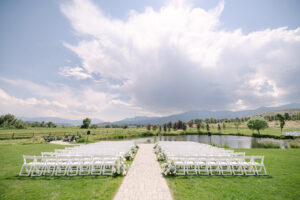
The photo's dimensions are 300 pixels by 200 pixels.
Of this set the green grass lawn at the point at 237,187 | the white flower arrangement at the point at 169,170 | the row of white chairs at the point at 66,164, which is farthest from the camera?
the row of white chairs at the point at 66,164

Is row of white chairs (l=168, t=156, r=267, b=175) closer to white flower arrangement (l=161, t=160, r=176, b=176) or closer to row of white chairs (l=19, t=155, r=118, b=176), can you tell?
white flower arrangement (l=161, t=160, r=176, b=176)

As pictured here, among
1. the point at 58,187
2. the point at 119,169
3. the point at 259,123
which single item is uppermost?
the point at 259,123

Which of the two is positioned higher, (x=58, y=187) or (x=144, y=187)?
(x=144, y=187)

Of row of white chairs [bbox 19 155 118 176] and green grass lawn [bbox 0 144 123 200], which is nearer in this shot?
green grass lawn [bbox 0 144 123 200]

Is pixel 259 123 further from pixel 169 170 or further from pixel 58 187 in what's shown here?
pixel 58 187

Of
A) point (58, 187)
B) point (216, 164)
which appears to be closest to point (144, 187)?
point (58, 187)

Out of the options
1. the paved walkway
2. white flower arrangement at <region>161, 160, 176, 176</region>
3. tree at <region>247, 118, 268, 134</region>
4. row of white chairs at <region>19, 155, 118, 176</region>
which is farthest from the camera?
tree at <region>247, 118, 268, 134</region>

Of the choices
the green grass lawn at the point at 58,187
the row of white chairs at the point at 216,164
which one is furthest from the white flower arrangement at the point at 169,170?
the green grass lawn at the point at 58,187

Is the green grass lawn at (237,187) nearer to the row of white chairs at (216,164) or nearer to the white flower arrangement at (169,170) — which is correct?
the white flower arrangement at (169,170)

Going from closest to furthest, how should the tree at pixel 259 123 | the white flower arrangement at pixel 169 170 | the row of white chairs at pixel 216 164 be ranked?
the white flower arrangement at pixel 169 170, the row of white chairs at pixel 216 164, the tree at pixel 259 123

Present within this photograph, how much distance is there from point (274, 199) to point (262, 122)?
4991cm

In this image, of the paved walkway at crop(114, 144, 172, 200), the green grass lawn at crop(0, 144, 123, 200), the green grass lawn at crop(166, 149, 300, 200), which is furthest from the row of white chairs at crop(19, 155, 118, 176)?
the green grass lawn at crop(166, 149, 300, 200)

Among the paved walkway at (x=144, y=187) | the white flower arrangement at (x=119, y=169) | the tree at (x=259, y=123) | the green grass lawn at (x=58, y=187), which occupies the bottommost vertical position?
the green grass lawn at (x=58, y=187)

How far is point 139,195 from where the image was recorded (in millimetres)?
5113
